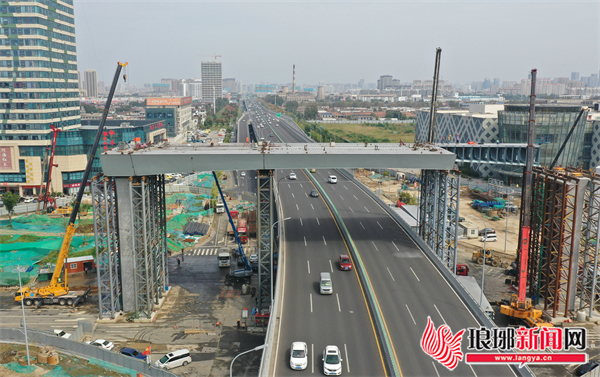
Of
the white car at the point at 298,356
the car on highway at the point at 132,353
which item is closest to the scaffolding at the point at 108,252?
the car on highway at the point at 132,353

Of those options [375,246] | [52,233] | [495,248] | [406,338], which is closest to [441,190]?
[375,246]

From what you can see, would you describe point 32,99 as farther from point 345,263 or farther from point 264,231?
point 345,263

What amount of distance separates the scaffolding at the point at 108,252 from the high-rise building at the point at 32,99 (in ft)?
185

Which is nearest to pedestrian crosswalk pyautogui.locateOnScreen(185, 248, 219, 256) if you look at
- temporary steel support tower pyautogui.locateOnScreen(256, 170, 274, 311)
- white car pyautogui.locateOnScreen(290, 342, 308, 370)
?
temporary steel support tower pyautogui.locateOnScreen(256, 170, 274, 311)

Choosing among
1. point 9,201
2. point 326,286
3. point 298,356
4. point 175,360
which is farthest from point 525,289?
point 9,201

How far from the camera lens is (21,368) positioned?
3431cm

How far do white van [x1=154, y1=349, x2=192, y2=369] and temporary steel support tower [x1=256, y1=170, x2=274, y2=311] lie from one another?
364 inches

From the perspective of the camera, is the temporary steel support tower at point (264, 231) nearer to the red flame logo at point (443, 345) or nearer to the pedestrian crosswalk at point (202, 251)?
the red flame logo at point (443, 345)

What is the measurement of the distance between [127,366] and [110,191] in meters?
15.1

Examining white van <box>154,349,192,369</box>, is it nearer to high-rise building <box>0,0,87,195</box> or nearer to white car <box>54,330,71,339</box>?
white car <box>54,330,71,339</box>

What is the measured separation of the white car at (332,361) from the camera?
2677 centimetres

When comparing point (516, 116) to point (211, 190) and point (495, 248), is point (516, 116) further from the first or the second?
point (211, 190)

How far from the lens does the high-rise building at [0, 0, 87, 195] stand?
87.6 metres

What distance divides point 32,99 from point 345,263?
246 feet
